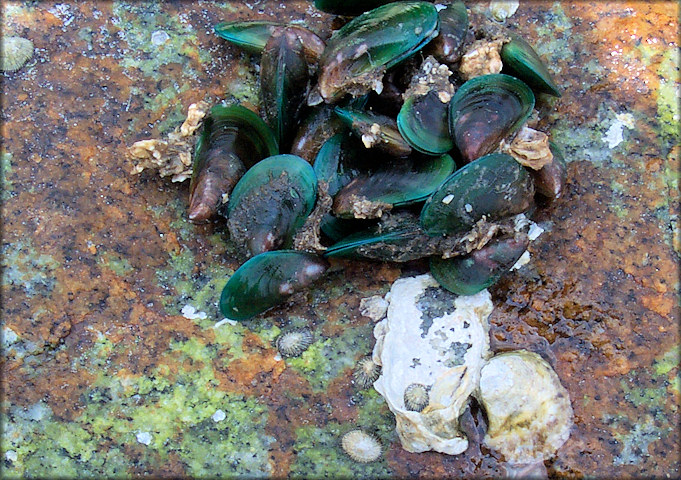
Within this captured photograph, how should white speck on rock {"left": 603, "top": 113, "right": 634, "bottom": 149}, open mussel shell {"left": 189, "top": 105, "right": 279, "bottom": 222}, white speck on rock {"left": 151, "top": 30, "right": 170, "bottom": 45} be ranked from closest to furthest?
open mussel shell {"left": 189, "top": 105, "right": 279, "bottom": 222}
white speck on rock {"left": 603, "top": 113, "right": 634, "bottom": 149}
white speck on rock {"left": 151, "top": 30, "right": 170, "bottom": 45}

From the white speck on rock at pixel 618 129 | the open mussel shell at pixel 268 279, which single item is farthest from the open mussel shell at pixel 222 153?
the white speck on rock at pixel 618 129

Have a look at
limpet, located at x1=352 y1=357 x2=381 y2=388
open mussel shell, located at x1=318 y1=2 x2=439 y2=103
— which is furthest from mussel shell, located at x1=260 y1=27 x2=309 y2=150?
limpet, located at x1=352 y1=357 x2=381 y2=388

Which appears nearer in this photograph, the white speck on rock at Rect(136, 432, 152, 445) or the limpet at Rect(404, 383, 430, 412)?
the limpet at Rect(404, 383, 430, 412)

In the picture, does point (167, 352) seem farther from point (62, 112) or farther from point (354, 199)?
point (62, 112)

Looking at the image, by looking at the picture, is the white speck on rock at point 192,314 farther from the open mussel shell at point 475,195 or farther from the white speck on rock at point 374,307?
the open mussel shell at point 475,195

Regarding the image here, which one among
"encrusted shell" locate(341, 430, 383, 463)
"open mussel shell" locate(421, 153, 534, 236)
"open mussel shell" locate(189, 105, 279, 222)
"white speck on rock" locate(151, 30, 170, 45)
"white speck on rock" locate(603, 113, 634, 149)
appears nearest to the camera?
"open mussel shell" locate(421, 153, 534, 236)

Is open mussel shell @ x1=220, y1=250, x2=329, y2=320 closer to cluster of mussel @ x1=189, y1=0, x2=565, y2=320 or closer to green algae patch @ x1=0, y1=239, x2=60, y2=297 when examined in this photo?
cluster of mussel @ x1=189, y1=0, x2=565, y2=320

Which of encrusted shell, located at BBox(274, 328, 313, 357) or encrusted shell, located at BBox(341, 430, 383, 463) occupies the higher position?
encrusted shell, located at BBox(274, 328, 313, 357)
